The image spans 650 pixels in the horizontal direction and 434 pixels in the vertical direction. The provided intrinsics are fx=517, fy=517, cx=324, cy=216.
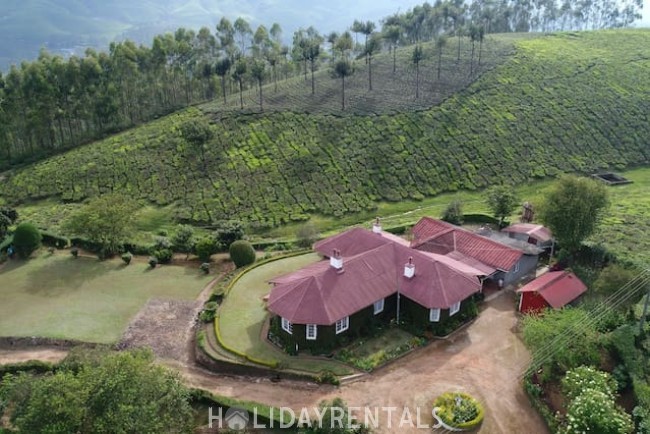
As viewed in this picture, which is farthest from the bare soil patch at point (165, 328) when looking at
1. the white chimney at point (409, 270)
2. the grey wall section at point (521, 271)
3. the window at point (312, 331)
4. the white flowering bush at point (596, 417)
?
the grey wall section at point (521, 271)

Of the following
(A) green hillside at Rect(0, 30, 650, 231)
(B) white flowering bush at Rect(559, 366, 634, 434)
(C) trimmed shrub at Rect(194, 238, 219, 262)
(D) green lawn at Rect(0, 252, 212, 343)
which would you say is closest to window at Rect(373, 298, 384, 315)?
(B) white flowering bush at Rect(559, 366, 634, 434)

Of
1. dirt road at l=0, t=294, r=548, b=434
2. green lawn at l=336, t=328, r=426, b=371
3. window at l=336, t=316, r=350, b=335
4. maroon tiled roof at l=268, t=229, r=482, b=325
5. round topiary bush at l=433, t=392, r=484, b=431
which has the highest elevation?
maroon tiled roof at l=268, t=229, r=482, b=325

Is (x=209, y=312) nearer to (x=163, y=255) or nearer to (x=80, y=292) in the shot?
(x=163, y=255)

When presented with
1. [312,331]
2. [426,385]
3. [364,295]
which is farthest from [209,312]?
[426,385]

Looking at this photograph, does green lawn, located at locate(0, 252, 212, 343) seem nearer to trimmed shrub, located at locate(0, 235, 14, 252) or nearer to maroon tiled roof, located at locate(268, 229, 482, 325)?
trimmed shrub, located at locate(0, 235, 14, 252)

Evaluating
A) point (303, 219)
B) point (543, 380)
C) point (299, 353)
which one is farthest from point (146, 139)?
point (543, 380)

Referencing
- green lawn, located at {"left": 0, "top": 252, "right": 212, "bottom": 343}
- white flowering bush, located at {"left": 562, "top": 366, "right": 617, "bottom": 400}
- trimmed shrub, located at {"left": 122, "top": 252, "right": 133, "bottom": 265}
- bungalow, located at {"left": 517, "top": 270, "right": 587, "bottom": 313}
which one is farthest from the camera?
trimmed shrub, located at {"left": 122, "top": 252, "right": 133, "bottom": 265}

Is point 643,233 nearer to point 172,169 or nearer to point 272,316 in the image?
point 272,316
